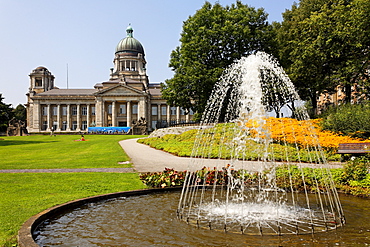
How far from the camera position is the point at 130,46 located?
313 ft

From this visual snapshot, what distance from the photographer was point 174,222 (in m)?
7.16

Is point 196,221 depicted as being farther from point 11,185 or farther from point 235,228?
point 11,185

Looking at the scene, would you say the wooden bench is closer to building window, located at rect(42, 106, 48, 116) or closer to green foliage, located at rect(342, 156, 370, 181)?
green foliage, located at rect(342, 156, 370, 181)

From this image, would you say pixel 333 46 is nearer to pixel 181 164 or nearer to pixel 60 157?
pixel 181 164

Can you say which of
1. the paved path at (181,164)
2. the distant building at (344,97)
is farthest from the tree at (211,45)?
the paved path at (181,164)

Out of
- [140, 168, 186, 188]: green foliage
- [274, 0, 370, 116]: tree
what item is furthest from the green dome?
[140, 168, 186, 188]: green foliage

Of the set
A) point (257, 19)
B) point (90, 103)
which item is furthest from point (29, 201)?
point (90, 103)

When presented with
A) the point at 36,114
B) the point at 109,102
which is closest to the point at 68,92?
the point at 36,114

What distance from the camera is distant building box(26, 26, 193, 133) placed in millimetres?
82812

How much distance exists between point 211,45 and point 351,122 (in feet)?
56.4

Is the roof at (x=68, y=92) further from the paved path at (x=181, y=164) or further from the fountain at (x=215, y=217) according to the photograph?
the fountain at (x=215, y=217)

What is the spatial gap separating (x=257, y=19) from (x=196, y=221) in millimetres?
33201

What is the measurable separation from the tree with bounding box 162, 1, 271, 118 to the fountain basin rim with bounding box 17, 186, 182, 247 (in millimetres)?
24545

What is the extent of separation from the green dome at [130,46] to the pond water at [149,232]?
9026cm
